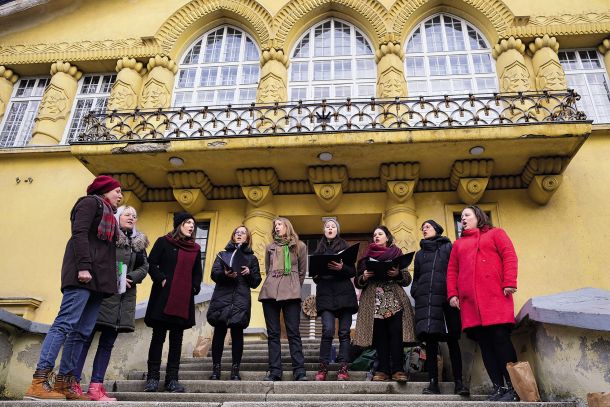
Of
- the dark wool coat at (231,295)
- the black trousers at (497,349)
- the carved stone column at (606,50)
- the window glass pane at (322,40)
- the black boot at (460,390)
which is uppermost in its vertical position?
the window glass pane at (322,40)

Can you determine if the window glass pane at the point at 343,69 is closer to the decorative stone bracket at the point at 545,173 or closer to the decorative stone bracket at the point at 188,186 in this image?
the decorative stone bracket at the point at 188,186

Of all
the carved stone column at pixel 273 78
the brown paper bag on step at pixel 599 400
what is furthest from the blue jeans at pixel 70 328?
the carved stone column at pixel 273 78

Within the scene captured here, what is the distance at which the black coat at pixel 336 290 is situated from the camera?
237 inches

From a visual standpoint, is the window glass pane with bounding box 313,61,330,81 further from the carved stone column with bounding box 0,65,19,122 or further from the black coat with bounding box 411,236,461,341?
the carved stone column with bounding box 0,65,19,122

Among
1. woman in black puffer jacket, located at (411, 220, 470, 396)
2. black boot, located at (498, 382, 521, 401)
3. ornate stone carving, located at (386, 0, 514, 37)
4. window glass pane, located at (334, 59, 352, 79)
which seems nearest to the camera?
black boot, located at (498, 382, 521, 401)

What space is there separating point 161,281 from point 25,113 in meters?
10.4

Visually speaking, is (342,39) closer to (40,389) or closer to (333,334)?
(333,334)

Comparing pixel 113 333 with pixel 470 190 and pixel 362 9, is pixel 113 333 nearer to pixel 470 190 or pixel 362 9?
pixel 470 190

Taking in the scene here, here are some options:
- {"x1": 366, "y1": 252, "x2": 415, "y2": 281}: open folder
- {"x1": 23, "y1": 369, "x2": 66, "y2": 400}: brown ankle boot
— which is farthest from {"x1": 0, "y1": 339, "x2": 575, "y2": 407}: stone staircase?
{"x1": 366, "y1": 252, "x2": 415, "y2": 281}: open folder

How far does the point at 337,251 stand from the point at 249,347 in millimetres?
3001

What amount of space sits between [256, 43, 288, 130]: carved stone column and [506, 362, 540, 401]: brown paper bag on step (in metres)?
8.26

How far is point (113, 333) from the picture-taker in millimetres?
5414

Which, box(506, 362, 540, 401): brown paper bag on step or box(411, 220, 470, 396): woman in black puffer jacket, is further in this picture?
box(411, 220, 470, 396): woman in black puffer jacket

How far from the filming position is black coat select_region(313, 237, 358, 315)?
6.02 m
